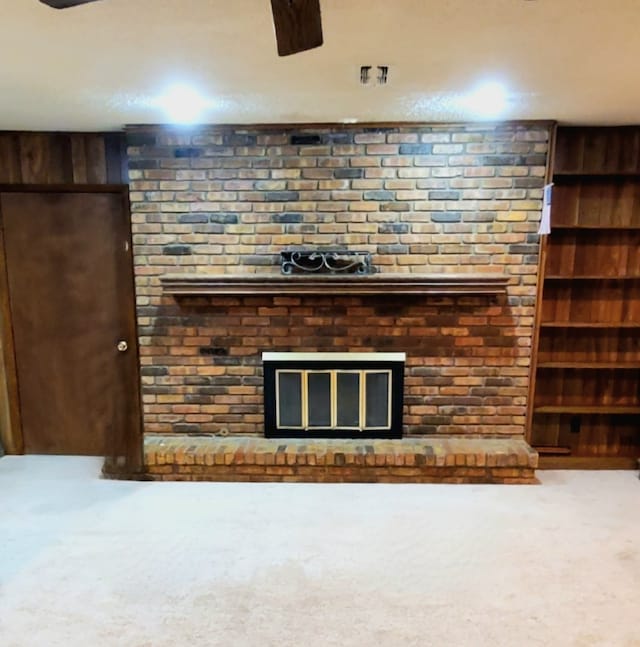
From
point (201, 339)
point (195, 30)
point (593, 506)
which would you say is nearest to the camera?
point (195, 30)

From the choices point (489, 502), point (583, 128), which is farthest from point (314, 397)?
point (583, 128)

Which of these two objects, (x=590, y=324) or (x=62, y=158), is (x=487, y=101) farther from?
(x=62, y=158)

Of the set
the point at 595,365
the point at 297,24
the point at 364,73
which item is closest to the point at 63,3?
the point at 297,24

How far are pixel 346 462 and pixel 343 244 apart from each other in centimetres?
141

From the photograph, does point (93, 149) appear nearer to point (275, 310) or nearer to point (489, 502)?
point (275, 310)

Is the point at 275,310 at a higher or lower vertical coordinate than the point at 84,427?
higher

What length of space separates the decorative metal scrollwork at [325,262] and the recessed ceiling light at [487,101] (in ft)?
3.34

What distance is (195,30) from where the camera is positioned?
1563 mm

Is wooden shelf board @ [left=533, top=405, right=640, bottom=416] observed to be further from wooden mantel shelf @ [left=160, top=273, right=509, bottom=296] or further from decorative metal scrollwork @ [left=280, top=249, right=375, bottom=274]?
decorative metal scrollwork @ [left=280, top=249, right=375, bottom=274]

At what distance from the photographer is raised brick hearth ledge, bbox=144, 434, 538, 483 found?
3023 millimetres

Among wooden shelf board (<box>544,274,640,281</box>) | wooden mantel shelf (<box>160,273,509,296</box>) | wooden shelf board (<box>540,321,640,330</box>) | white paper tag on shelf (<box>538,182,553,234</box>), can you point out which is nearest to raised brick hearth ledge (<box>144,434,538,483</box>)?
wooden shelf board (<box>540,321,640,330</box>)

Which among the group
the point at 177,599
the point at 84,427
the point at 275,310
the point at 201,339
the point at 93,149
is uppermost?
the point at 93,149

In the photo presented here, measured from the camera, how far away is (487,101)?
244cm

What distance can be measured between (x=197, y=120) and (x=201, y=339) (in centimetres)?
136
